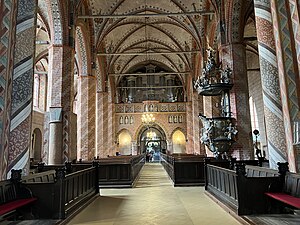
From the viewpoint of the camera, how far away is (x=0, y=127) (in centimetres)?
512

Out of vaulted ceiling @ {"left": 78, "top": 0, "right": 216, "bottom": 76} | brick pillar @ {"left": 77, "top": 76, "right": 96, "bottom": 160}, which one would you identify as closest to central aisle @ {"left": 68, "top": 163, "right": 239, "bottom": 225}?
brick pillar @ {"left": 77, "top": 76, "right": 96, "bottom": 160}

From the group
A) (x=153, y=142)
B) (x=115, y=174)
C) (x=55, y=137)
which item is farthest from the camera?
(x=153, y=142)

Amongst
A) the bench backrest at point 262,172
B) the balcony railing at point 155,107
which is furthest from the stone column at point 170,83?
the bench backrest at point 262,172

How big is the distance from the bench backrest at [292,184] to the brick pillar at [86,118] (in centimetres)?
1176

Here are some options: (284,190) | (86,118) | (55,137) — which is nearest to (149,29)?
(86,118)

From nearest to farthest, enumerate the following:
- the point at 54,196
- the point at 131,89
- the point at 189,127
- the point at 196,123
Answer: the point at 54,196
the point at 196,123
the point at 189,127
the point at 131,89

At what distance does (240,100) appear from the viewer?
1080 cm

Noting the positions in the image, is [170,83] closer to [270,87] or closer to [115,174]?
[115,174]

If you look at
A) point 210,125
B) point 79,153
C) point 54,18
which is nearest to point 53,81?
point 54,18

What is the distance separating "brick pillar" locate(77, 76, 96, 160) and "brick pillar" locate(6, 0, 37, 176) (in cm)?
913

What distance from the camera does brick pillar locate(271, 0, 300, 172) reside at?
5568mm

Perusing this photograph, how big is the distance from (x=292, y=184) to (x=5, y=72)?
230 inches

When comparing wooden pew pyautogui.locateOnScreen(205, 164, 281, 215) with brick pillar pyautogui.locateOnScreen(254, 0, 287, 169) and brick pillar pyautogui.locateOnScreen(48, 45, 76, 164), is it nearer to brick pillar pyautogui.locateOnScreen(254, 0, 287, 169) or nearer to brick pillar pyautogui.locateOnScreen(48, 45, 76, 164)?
brick pillar pyautogui.locateOnScreen(254, 0, 287, 169)

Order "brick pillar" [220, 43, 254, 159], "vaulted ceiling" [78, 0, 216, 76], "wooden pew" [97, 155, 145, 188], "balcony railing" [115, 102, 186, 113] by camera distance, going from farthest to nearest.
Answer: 1. "balcony railing" [115, 102, 186, 113]
2. "vaulted ceiling" [78, 0, 216, 76]
3. "brick pillar" [220, 43, 254, 159]
4. "wooden pew" [97, 155, 145, 188]
